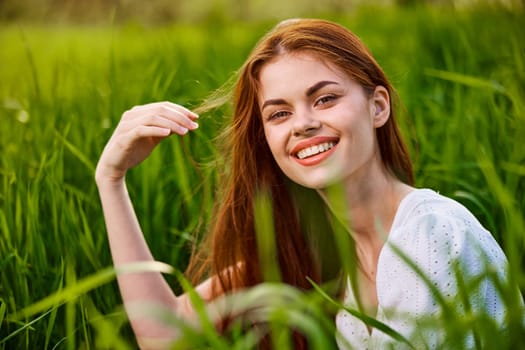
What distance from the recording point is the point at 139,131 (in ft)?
5.67

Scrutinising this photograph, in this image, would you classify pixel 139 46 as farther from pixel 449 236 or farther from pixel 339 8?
pixel 449 236

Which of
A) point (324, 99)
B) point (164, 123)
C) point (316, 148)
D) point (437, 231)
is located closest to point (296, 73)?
point (324, 99)

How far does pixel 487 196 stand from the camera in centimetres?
209

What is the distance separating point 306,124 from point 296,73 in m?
0.13

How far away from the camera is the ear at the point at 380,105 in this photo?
179 centimetres

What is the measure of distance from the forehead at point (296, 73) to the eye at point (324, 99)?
3cm

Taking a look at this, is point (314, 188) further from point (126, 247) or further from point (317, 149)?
point (126, 247)

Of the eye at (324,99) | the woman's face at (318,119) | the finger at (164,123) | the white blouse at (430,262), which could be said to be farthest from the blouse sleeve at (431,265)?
the finger at (164,123)

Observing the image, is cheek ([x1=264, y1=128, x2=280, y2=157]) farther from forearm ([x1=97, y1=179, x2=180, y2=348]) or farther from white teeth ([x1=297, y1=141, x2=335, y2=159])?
forearm ([x1=97, y1=179, x2=180, y2=348])

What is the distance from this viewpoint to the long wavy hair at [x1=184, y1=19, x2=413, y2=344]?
6.04 feet

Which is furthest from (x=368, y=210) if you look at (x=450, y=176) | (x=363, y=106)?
(x=450, y=176)

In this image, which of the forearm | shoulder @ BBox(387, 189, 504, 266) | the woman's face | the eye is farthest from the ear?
the forearm

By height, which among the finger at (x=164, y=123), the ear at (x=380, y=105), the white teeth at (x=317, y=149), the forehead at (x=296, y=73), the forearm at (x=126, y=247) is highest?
the forehead at (x=296, y=73)

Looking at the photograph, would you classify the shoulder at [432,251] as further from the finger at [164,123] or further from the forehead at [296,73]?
the finger at [164,123]
